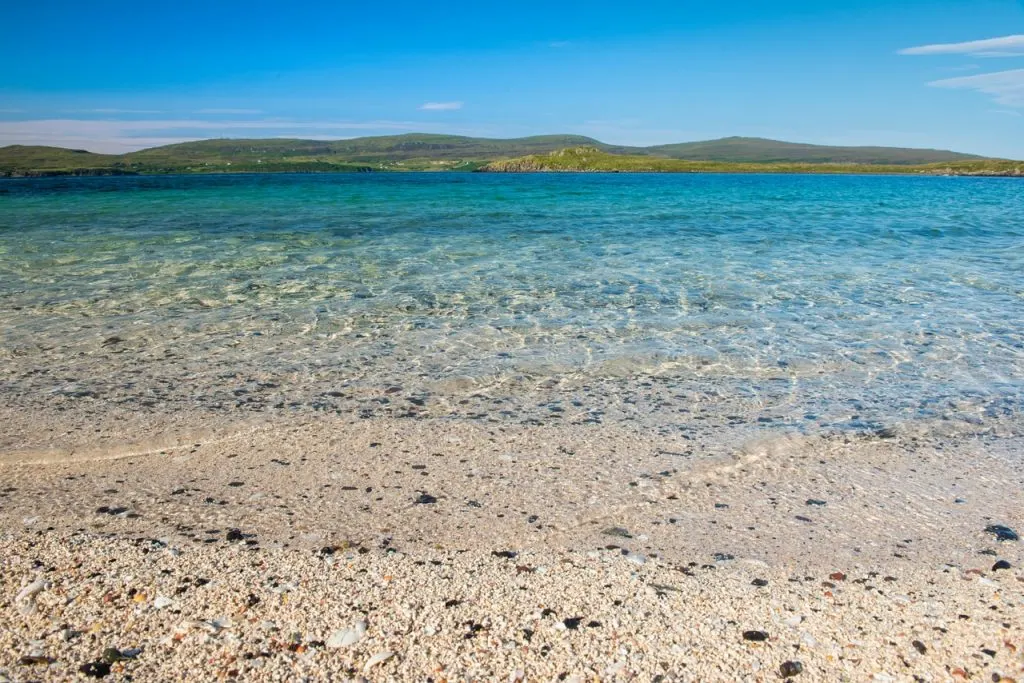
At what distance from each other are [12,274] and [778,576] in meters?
16.1

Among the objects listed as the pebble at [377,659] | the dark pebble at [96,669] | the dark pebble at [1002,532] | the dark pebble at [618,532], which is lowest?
the dark pebble at [1002,532]

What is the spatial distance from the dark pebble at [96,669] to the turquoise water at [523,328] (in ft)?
12.3

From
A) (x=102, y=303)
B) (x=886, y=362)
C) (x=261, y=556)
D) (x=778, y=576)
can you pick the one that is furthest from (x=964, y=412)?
(x=102, y=303)

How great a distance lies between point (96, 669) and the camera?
307 centimetres

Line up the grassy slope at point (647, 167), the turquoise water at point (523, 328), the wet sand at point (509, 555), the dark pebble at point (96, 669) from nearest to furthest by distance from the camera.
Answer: the dark pebble at point (96, 669) < the wet sand at point (509, 555) < the turquoise water at point (523, 328) < the grassy slope at point (647, 167)

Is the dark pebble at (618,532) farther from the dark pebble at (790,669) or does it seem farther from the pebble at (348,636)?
the pebble at (348,636)

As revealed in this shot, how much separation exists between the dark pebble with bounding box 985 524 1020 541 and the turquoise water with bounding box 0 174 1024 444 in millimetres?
1914

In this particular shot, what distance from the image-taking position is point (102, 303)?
1166 cm

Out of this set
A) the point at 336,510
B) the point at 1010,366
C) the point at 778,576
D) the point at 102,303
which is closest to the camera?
the point at 778,576

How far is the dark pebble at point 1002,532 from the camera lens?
4393mm

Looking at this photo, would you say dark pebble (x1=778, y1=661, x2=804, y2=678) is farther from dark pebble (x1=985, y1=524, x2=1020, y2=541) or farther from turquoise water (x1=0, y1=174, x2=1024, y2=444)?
turquoise water (x1=0, y1=174, x2=1024, y2=444)

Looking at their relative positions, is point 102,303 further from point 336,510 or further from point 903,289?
point 903,289

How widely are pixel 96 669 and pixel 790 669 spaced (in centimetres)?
292

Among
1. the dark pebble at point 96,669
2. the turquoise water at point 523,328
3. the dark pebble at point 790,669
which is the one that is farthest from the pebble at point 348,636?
the turquoise water at point 523,328
